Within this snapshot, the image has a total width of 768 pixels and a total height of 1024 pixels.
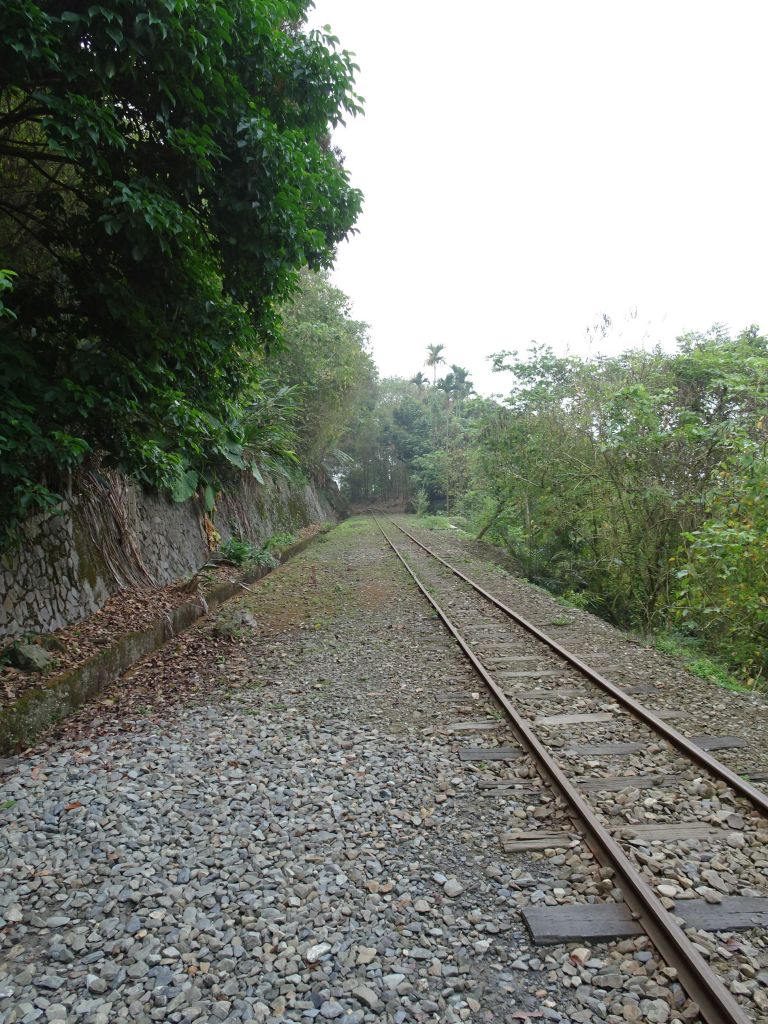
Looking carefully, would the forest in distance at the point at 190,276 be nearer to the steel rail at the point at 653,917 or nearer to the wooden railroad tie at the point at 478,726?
the wooden railroad tie at the point at 478,726

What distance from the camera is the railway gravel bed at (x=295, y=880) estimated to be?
2.09 metres

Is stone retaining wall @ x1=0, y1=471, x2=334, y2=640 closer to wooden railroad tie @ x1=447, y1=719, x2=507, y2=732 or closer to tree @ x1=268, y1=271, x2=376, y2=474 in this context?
wooden railroad tie @ x1=447, y1=719, x2=507, y2=732

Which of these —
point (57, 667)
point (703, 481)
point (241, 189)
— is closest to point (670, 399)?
point (703, 481)

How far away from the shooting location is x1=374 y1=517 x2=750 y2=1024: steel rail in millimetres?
1965

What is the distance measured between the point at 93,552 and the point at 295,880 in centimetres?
518

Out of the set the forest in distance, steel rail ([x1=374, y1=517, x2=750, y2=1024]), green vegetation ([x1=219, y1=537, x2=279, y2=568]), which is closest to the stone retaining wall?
the forest in distance

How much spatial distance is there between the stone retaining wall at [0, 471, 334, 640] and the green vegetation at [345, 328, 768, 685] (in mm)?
6721

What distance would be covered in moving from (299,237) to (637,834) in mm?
4692

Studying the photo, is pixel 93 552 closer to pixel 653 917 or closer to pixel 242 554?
pixel 242 554

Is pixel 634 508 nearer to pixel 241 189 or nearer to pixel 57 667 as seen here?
pixel 241 189

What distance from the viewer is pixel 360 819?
322 centimetres

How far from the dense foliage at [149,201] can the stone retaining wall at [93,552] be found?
97 cm

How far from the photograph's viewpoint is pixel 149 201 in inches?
146

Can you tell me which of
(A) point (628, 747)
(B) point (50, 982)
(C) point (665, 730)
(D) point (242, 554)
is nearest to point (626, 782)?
(A) point (628, 747)
